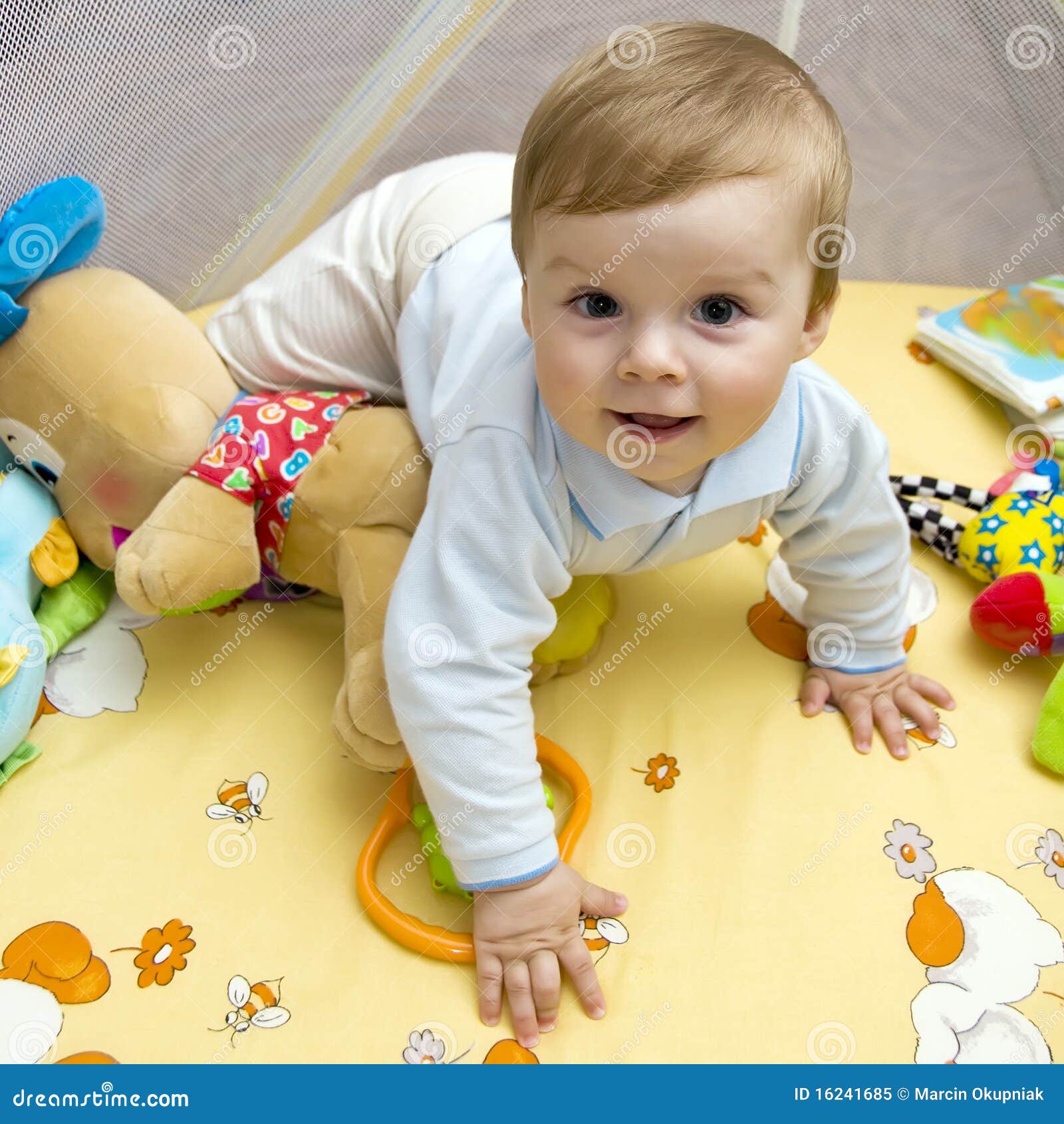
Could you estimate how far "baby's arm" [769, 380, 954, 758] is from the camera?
2.44ft

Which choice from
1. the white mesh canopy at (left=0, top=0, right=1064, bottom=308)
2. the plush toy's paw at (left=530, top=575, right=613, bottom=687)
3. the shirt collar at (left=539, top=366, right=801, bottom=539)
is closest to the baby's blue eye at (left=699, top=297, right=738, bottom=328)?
the shirt collar at (left=539, top=366, right=801, bottom=539)

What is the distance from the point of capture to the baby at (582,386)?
0.57 metres

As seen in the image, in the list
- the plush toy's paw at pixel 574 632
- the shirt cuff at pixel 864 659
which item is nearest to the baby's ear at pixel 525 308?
the plush toy's paw at pixel 574 632

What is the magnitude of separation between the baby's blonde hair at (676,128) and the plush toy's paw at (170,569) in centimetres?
33

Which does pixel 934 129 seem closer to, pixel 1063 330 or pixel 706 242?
pixel 1063 330

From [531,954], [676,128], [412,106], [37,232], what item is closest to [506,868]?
[531,954]

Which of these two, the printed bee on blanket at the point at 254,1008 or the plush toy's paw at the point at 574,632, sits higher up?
the plush toy's paw at the point at 574,632

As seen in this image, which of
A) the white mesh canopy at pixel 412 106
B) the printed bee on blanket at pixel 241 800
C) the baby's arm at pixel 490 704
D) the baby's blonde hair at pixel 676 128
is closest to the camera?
the baby's blonde hair at pixel 676 128

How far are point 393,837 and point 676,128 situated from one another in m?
0.49

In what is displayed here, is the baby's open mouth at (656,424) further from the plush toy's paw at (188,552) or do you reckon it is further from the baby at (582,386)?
the plush toy's paw at (188,552)

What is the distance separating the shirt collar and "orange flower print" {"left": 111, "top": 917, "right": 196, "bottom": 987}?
37 cm

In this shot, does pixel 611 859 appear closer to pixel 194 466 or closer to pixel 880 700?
pixel 880 700

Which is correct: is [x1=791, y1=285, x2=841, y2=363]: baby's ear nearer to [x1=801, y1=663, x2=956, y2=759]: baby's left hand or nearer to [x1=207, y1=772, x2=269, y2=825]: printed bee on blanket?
[x1=801, y1=663, x2=956, y2=759]: baby's left hand

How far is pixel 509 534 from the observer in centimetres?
67
